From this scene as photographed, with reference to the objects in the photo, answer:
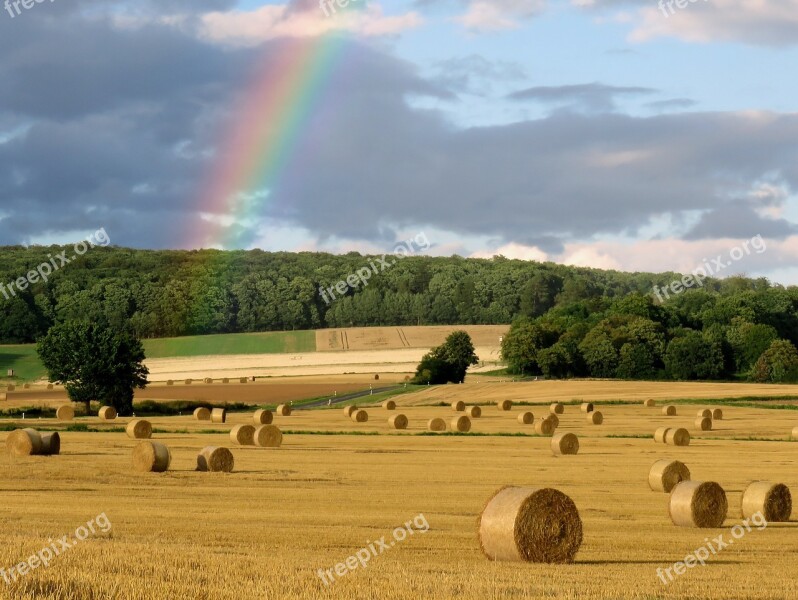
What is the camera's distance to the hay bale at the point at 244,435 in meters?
38.8

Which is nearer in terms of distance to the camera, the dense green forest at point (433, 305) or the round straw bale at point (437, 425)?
the round straw bale at point (437, 425)

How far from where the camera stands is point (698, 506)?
65.9ft

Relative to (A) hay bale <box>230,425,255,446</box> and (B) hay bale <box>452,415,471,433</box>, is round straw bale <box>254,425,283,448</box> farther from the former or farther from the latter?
(B) hay bale <box>452,415,471,433</box>

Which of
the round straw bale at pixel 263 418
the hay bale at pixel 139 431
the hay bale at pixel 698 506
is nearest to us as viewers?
the hay bale at pixel 698 506

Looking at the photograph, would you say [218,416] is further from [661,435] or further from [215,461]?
[215,461]

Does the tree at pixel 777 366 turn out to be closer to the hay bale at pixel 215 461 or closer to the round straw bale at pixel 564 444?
the round straw bale at pixel 564 444

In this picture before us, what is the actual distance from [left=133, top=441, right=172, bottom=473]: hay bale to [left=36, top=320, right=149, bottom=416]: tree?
43845mm

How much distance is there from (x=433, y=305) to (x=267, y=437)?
110 metres

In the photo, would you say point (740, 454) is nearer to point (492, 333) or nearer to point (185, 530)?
point (185, 530)

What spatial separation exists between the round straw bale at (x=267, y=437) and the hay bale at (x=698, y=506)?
2023 cm

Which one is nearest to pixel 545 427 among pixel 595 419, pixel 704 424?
pixel 704 424

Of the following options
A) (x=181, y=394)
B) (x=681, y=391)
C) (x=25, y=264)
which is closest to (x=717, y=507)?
(x=681, y=391)

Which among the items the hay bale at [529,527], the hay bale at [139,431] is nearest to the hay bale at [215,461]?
the hay bale at [529,527]

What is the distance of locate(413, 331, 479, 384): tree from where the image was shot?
9981cm
